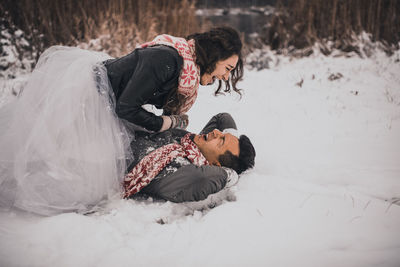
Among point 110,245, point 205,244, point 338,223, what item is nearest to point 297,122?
point 338,223

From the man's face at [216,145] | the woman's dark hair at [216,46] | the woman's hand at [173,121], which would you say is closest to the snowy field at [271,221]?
the man's face at [216,145]

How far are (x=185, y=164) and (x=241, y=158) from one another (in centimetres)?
41

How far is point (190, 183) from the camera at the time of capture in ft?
4.62

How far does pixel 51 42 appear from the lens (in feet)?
13.0

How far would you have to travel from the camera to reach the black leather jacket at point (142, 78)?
131 centimetres

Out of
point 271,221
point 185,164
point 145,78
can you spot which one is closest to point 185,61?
point 145,78

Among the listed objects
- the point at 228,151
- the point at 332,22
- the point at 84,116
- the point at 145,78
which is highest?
the point at 332,22

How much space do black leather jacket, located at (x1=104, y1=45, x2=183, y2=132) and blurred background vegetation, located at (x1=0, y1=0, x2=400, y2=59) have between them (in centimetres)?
308

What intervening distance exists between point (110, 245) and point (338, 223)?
1.06 m

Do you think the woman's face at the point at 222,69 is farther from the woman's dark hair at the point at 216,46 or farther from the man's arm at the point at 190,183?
the man's arm at the point at 190,183

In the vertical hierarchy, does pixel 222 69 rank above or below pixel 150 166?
above

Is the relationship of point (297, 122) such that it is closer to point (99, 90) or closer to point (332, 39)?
point (99, 90)

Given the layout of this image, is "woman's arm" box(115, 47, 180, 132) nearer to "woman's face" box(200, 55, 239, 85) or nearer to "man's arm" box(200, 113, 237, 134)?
"woman's face" box(200, 55, 239, 85)

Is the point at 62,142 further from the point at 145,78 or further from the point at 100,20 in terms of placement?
the point at 100,20
